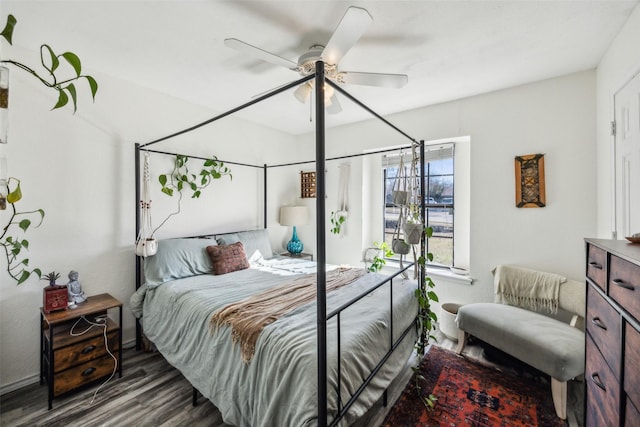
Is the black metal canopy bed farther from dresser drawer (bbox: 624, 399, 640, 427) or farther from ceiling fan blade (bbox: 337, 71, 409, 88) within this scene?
dresser drawer (bbox: 624, 399, 640, 427)

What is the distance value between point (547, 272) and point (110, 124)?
13.8 ft

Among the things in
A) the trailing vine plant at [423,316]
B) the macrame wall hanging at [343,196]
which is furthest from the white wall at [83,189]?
the trailing vine plant at [423,316]

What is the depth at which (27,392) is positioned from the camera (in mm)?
1952

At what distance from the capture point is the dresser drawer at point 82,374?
72.3 inches

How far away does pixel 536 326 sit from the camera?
204 centimetres

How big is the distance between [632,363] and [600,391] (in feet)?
1.32

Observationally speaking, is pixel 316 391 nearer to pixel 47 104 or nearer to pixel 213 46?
pixel 213 46

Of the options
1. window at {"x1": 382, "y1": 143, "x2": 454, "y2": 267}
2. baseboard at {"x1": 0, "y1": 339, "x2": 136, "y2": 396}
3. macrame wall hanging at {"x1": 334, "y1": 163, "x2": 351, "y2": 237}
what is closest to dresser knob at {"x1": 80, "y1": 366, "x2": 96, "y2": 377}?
baseboard at {"x1": 0, "y1": 339, "x2": 136, "y2": 396}

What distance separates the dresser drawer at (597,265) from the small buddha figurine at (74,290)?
10.6 feet

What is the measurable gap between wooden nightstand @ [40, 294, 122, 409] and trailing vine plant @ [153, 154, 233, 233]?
2.99 feet

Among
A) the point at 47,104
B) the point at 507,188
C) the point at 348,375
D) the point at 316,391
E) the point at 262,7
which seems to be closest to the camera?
the point at 316,391

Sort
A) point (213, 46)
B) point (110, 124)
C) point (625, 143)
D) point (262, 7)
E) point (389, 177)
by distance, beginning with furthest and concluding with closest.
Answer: point (389, 177)
point (110, 124)
point (213, 46)
point (625, 143)
point (262, 7)

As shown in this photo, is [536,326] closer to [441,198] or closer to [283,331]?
[441,198]

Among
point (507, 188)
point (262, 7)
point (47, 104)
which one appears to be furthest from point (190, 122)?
point (507, 188)
